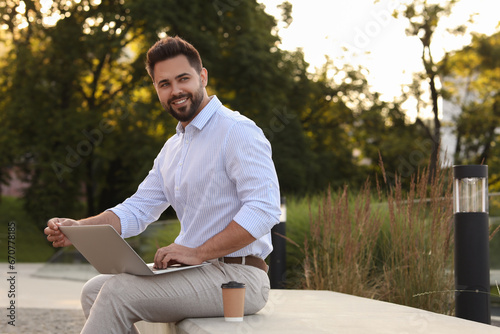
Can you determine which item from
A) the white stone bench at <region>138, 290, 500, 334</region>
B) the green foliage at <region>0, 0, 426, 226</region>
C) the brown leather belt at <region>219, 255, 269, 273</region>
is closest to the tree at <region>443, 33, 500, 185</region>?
the green foliage at <region>0, 0, 426, 226</region>

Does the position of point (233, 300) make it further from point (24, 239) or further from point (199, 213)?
point (24, 239)

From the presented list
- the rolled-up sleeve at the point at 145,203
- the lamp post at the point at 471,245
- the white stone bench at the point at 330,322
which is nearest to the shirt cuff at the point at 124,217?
the rolled-up sleeve at the point at 145,203

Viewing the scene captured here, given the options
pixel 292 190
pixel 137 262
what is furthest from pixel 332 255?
pixel 292 190

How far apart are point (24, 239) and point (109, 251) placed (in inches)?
897

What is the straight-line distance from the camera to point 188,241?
2.87 metres

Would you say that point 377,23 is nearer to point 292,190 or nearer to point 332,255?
point 292,190

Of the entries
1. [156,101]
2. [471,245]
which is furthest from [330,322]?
[156,101]

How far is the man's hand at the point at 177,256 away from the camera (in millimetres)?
2637

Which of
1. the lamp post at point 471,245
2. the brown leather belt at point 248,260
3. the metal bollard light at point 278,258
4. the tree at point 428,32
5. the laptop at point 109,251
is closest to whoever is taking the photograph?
the laptop at point 109,251

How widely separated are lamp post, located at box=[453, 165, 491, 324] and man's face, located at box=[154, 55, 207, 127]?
1.57 m

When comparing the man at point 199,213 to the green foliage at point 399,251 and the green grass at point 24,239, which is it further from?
the green grass at point 24,239

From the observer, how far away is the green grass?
22672 millimetres

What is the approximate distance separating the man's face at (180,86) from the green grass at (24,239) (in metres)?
19.4

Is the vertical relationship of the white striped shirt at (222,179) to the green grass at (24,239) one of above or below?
above
